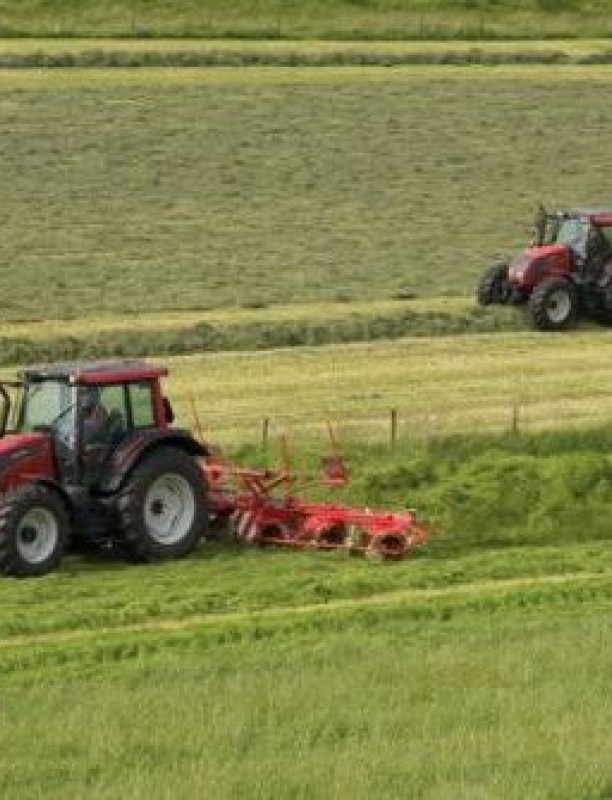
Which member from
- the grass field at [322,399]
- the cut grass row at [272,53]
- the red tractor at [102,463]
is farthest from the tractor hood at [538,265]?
the cut grass row at [272,53]

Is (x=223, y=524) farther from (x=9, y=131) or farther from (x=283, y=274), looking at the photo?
(x=9, y=131)

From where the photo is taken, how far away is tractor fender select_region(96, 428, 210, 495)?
65.9 feet

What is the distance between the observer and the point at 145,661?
16.5 meters

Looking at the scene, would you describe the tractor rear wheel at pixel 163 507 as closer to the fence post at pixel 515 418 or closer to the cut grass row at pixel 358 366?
the cut grass row at pixel 358 366

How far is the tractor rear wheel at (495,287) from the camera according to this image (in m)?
34.4

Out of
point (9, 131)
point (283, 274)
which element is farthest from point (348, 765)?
point (9, 131)

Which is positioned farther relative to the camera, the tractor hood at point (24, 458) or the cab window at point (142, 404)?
the cab window at point (142, 404)

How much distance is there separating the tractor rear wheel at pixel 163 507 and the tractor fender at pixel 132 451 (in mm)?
52

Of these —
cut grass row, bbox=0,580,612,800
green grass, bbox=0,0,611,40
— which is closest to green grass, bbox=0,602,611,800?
cut grass row, bbox=0,580,612,800

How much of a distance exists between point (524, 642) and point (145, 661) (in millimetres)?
2519

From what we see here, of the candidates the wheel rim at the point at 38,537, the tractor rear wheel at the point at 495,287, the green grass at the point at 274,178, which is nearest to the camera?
the wheel rim at the point at 38,537

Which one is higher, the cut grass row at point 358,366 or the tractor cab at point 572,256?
the tractor cab at point 572,256

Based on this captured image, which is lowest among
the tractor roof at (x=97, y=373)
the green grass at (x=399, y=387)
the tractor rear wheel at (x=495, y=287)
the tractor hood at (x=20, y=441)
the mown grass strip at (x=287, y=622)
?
the green grass at (x=399, y=387)

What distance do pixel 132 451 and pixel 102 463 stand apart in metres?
0.28
